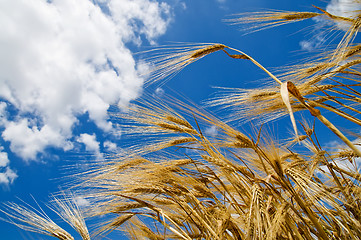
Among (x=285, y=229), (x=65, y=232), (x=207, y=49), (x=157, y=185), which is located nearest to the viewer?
(x=285, y=229)

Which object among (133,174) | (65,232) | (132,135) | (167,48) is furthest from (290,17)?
(65,232)

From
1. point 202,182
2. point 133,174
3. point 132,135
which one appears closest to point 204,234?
point 202,182

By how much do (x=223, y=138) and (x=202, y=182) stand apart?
0.34 meters

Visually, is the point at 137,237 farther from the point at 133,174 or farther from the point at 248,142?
the point at 248,142

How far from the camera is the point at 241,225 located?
1.25 meters

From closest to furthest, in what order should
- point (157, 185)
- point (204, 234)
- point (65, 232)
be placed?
point (204, 234) → point (157, 185) → point (65, 232)

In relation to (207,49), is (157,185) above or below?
below

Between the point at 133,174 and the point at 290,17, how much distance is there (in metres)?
1.53

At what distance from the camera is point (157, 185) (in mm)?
1464

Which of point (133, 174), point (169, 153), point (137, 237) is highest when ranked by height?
point (169, 153)

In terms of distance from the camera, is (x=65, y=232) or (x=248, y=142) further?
(x=65, y=232)

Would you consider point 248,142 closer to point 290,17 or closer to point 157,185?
point 157,185

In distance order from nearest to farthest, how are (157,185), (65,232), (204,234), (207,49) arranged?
(204,234) < (157,185) < (207,49) < (65,232)

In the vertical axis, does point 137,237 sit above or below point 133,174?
below
